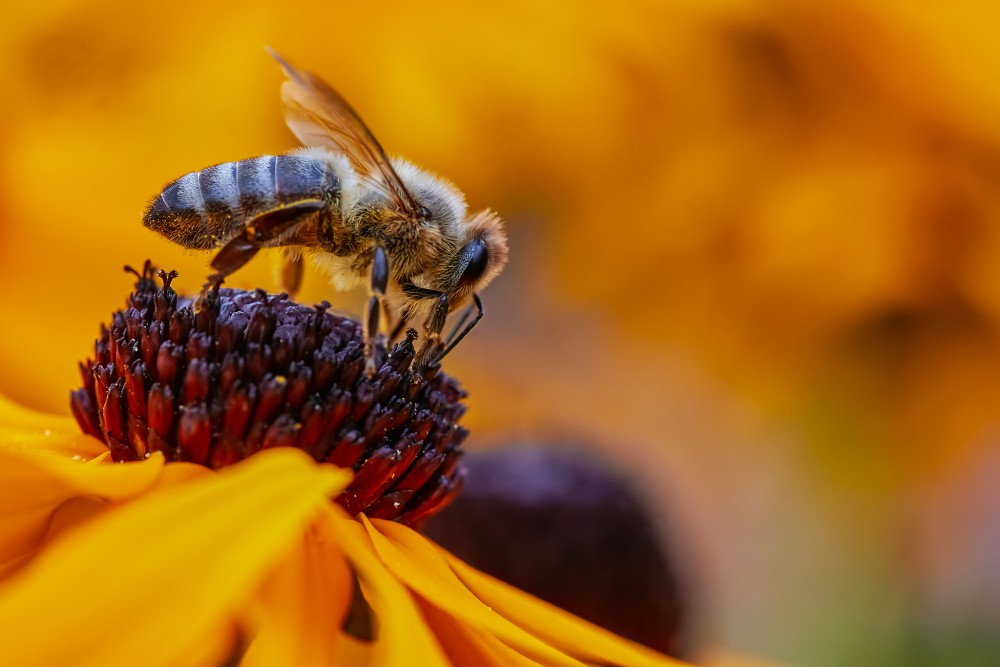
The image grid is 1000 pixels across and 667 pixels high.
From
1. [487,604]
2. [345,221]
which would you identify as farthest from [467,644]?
[345,221]

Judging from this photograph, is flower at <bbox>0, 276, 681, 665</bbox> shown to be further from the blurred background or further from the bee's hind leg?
the blurred background

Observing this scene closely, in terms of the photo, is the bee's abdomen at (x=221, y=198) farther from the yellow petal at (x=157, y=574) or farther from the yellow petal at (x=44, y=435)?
the yellow petal at (x=157, y=574)

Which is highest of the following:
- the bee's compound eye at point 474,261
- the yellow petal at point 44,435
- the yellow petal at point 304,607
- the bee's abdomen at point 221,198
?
the bee's compound eye at point 474,261

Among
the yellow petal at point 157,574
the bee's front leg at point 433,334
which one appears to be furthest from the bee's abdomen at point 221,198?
the yellow petal at point 157,574

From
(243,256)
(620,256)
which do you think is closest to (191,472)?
(243,256)

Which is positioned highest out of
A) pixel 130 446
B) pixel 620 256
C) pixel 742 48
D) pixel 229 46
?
pixel 742 48

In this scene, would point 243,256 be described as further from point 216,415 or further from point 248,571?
point 248,571

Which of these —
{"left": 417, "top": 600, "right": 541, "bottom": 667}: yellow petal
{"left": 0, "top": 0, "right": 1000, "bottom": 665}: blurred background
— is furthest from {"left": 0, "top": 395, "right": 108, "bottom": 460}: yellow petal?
{"left": 0, "top": 0, "right": 1000, "bottom": 665}: blurred background
